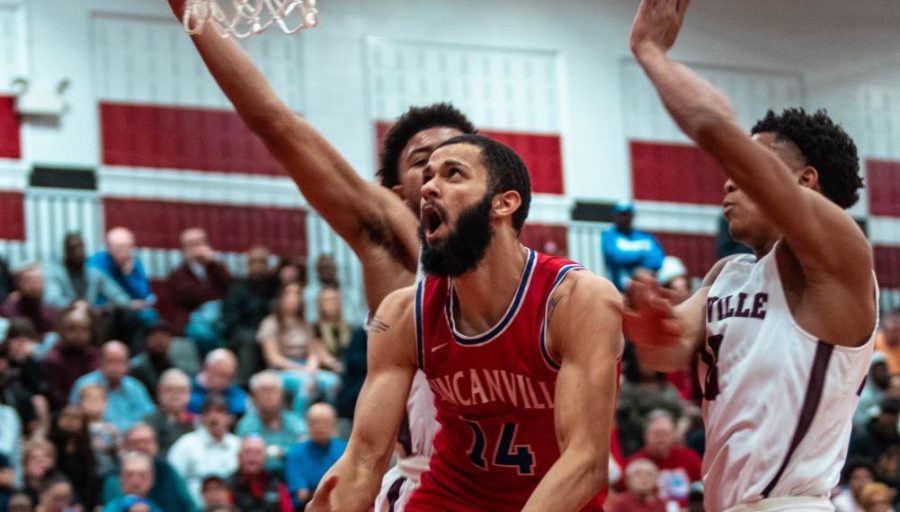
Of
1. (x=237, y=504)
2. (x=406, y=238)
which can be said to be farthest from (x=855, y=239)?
(x=237, y=504)

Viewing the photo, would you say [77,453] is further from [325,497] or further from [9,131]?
[9,131]

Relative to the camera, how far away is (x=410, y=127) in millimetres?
7422

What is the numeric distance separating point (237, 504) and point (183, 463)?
0.79 m

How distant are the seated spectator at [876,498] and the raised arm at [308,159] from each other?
7.00 metres

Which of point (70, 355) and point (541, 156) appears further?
point (541, 156)

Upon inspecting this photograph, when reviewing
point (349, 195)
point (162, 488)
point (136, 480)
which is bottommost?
point (162, 488)

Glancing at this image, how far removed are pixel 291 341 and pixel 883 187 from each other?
35.6 feet

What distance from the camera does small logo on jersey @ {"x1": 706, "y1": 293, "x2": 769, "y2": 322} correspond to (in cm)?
604

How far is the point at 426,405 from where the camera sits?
6922 mm

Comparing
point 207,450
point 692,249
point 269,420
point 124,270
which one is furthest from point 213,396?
point 692,249

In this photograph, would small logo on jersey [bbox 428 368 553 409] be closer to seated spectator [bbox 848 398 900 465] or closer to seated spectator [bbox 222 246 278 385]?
seated spectator [bbox 222 246 278 385]

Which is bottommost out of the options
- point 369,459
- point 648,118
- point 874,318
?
point 369,459

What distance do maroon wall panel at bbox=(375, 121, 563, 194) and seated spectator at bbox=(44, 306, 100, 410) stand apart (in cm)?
820

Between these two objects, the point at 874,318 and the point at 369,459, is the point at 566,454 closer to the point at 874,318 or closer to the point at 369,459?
the point at 369,459
